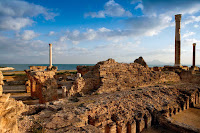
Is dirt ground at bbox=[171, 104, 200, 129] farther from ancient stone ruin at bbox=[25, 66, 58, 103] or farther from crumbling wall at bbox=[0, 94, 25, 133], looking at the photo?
ancient stone ruin at bbox=[25, 66, 58, 103]

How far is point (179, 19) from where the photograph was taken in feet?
78.0

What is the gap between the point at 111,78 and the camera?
1261 cm

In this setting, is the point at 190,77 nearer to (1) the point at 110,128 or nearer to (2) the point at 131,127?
(2) the point at 131,127

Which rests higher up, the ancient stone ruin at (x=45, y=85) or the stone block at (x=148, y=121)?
the ancient stone ruin at (x=45, y=85)

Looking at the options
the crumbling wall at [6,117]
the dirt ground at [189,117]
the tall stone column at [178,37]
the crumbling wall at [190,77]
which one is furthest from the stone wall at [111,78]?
the tall stone column at [178,37]

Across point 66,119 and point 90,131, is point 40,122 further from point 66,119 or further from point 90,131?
point 90,131

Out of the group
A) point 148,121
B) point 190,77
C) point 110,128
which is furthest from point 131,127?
point 190,77

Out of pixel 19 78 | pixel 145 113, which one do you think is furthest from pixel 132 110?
pixel 19 78

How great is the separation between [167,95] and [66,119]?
10012mm

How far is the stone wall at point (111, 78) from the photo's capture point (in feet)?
38.8

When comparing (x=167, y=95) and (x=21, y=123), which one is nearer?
(x=21, y=123)

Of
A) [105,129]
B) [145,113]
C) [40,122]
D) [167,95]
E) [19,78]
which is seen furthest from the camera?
[19,78]

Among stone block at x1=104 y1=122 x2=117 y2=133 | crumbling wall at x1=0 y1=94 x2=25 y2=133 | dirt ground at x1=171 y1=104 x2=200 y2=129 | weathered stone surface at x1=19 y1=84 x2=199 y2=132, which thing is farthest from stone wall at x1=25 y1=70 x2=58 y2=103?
dirt ground at x1=171 y1=104 x2=200 y2=129

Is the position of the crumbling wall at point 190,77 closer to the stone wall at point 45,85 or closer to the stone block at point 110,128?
the stone block at point 110,128
